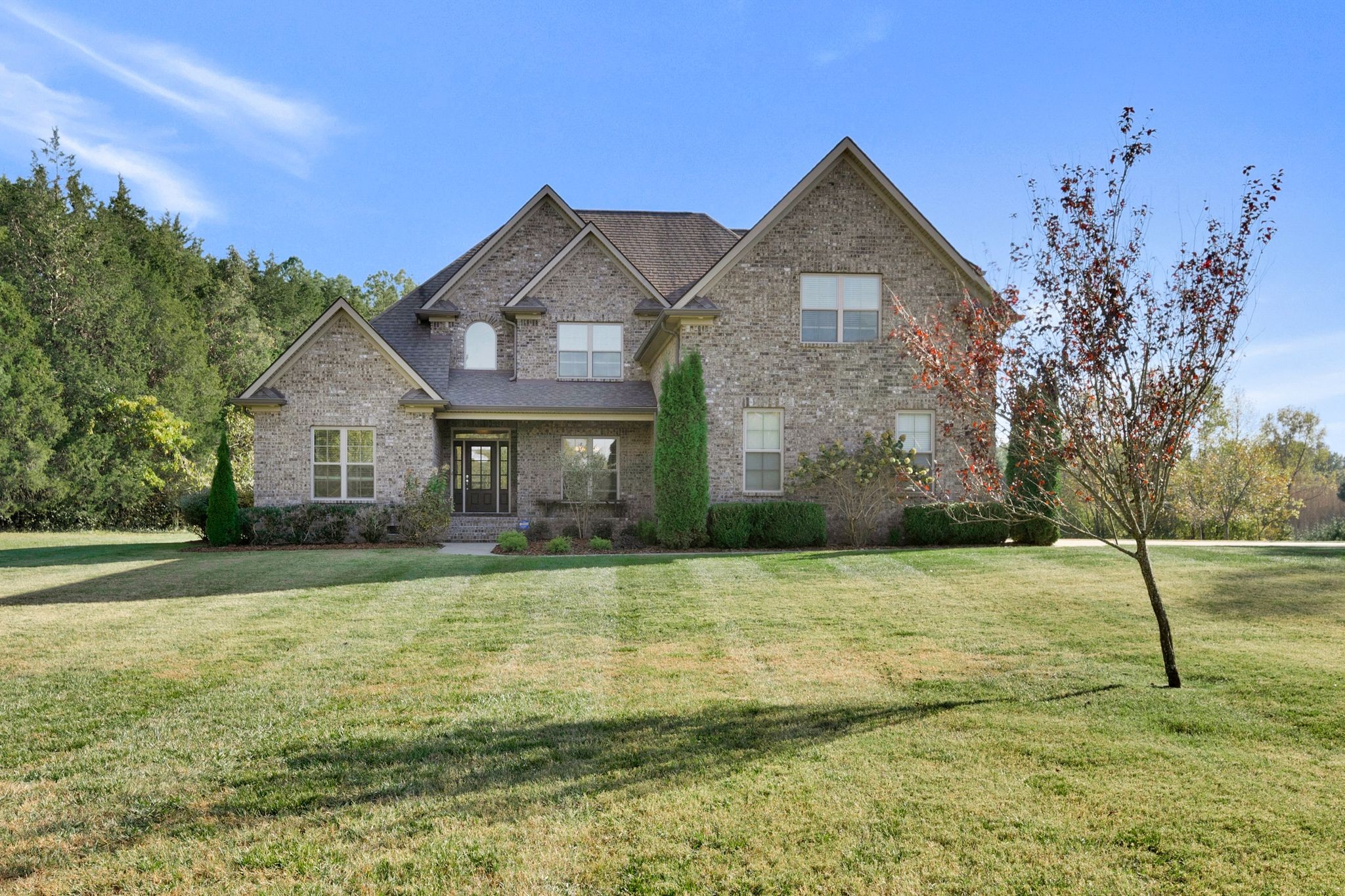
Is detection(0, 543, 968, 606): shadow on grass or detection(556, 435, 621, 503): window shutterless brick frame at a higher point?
detection(556, 435, 621, 503): window shutterless brick frame

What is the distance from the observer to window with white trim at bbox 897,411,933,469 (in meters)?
18.4

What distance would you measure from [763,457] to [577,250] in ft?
27.2

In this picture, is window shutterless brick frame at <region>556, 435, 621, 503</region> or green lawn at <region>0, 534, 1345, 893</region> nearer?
green lawn at <region>0, 534, 1345, 893</region>

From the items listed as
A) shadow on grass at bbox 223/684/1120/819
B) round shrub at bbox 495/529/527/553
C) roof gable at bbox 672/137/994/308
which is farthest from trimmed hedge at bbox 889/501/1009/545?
shadow on grass at bbox 223/684/1120/819

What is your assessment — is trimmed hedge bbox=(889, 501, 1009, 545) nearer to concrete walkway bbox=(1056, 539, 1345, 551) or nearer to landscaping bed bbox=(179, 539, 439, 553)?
concrete walkway bbox=(1056, 539, 1345, 551)

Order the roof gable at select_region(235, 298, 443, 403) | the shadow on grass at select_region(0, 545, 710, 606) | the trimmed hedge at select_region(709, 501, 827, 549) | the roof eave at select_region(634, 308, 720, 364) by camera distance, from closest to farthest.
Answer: the shadow on grass at select_region(0, 545, 710, 606), the trimmed hedge at select_region(709, 501, 827, 549), the roof eave at select_region(634, 308, 720, 364), the roof gable at select_region(235, 298, 443, 403)

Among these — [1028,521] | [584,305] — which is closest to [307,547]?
[584,305]

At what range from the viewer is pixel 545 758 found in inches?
199

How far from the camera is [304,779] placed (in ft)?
15.5

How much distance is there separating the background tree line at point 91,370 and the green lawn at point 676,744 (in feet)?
63.6

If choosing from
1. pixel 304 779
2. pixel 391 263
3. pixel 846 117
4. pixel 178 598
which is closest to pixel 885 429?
pixel 846 117

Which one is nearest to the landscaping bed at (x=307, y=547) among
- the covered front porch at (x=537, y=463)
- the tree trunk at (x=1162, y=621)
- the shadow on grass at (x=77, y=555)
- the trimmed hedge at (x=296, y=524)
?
the trimmed hedge at (x=296, y=524)

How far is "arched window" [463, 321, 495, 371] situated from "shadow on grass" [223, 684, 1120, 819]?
17.7 m

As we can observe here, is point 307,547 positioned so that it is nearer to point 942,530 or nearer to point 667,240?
point 667,240
